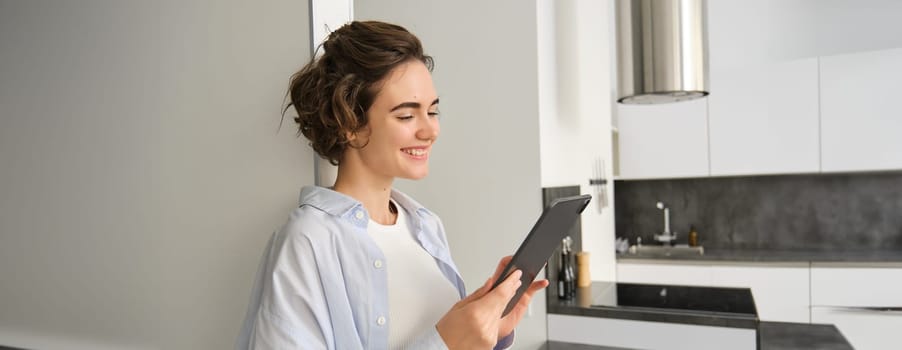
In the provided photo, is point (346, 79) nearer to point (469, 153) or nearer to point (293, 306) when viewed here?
point (293, 306)

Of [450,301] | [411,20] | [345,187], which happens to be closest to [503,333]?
[450,301]

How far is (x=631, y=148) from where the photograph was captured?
12.1ft

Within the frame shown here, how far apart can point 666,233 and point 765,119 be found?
1.00 metres

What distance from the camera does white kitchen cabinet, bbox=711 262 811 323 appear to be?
124 inches

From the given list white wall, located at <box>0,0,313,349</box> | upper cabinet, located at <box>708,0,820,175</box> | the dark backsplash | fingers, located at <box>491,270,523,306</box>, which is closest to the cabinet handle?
the dark backsplash

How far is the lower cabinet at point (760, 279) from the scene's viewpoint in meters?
3.16

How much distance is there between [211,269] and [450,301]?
0.52 m

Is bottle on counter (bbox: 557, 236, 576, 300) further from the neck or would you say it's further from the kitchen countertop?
the neck

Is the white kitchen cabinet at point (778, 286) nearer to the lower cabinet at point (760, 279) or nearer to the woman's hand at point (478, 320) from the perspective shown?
the lower cabinet at point (760, 279)

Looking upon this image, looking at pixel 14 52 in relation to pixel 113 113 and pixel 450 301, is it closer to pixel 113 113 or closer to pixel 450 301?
pixel 113 113

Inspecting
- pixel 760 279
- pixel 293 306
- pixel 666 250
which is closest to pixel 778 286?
pixel 760 279

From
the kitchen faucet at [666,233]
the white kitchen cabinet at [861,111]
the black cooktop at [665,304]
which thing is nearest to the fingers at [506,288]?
the black cooktop at [665,304]

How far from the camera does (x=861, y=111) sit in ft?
10.5

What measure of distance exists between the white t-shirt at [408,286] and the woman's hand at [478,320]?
5.5 inches
